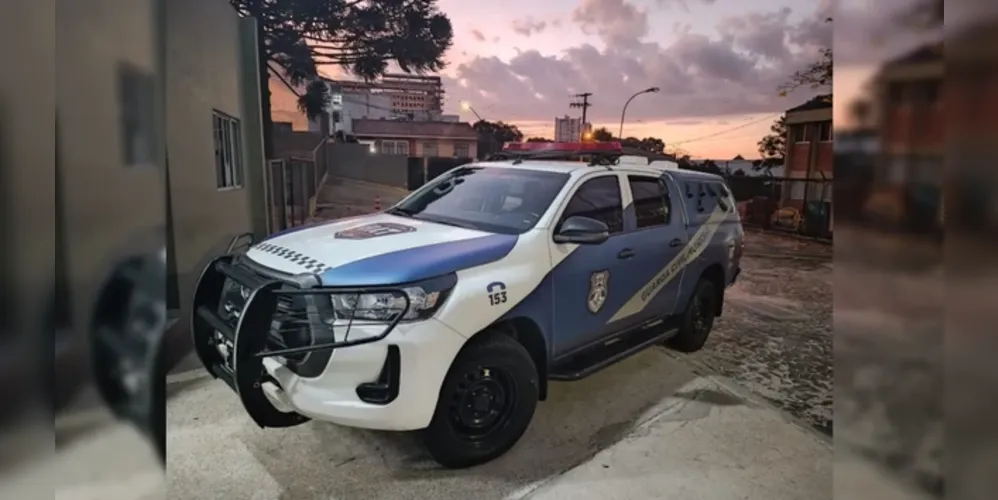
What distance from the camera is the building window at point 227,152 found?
173 centimetres

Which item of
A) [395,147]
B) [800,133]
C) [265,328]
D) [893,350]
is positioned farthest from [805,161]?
[265,328]

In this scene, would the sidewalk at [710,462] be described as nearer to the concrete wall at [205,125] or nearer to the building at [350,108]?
the concrete wall at [205,125]

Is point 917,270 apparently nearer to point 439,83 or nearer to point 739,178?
point 439,83

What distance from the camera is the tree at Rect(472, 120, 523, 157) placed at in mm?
2555

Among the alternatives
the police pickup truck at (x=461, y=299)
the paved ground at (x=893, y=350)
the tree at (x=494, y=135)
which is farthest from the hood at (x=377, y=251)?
the paved ground at (x=893, y=350)

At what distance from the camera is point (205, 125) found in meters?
1.61

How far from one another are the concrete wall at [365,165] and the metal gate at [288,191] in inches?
3.9

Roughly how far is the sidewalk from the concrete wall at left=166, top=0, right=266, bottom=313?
4.63 feet

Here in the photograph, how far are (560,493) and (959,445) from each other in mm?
1204

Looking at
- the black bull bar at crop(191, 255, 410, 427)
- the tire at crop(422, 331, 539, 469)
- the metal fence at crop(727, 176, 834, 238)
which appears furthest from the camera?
the metal fence at crop(727, 176, 834, 238)

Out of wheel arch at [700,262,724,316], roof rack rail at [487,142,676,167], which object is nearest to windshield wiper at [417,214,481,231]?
roof rack rail at [487,142,676,167]

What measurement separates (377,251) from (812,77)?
2.01 m

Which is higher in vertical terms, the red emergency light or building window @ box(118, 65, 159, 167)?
the red emergency light

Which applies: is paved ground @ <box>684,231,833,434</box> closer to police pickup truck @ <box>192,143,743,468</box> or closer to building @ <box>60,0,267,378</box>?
police pickup truck @ <box>192,143,743,468</box>
